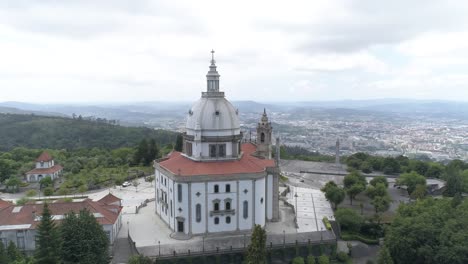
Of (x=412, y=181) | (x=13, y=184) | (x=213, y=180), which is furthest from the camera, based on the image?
(x=13, y=184)

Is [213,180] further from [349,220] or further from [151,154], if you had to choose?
[151,154]

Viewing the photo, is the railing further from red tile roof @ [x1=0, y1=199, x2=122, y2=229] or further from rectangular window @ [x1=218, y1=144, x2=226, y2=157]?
red tile roof @ [x1=0, y1=199, x2=122, y2=229]

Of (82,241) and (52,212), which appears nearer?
(82,241)

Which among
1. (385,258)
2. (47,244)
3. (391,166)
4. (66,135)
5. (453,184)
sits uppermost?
(47,244)

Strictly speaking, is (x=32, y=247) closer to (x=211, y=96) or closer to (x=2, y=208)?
(x=2, y=208)

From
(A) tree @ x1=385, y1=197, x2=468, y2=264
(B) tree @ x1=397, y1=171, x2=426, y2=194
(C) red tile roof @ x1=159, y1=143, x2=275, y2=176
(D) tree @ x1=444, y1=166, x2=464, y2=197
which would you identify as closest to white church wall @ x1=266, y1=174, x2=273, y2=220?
(C) red tile roof @ x1=159, y1=143, x2=275, y2=176

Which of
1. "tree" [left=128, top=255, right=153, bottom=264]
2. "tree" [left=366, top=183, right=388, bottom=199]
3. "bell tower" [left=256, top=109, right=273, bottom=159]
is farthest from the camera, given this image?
"tree" [left=366, top=183, right=388, bottom=199]

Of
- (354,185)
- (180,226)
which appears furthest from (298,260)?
(354,185)
